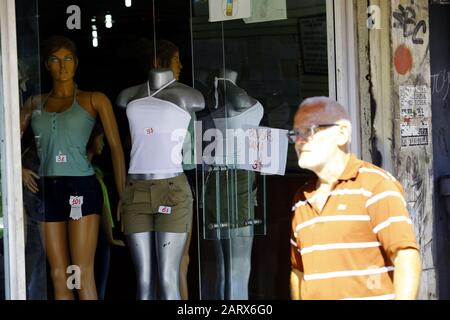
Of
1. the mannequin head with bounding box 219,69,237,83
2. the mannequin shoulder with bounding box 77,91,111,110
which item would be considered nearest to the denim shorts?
the mannequin shoulder with bounding box 77,91,111,110

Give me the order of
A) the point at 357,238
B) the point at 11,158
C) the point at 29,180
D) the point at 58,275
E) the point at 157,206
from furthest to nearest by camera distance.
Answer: the point at 58,275 → the point at 157,206 → the point at 29,180 → the point at 11,158 → the point at 357,238

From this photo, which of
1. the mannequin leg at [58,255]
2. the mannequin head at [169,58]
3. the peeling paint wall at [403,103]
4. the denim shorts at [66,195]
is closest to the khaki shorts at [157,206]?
the denim shorts at [66,195]

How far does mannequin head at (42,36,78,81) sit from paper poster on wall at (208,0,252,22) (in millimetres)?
832

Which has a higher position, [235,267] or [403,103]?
A: [403,103]

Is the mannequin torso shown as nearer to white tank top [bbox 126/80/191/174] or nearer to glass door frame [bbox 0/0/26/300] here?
white tank top [bbox 126/80/191/174]

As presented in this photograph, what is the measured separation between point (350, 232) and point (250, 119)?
6.20 ft

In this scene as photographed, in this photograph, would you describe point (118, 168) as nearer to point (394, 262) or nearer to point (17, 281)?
point (17, 281)

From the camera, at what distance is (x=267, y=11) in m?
5.36

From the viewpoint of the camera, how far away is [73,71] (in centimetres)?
534

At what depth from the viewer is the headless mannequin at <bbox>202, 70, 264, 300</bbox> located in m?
5.32

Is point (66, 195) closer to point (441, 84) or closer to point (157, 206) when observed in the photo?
point (157, 206)

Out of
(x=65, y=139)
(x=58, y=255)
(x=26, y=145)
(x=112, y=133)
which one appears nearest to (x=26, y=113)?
(x=26, y=145)

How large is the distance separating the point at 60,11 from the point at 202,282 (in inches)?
72.4
